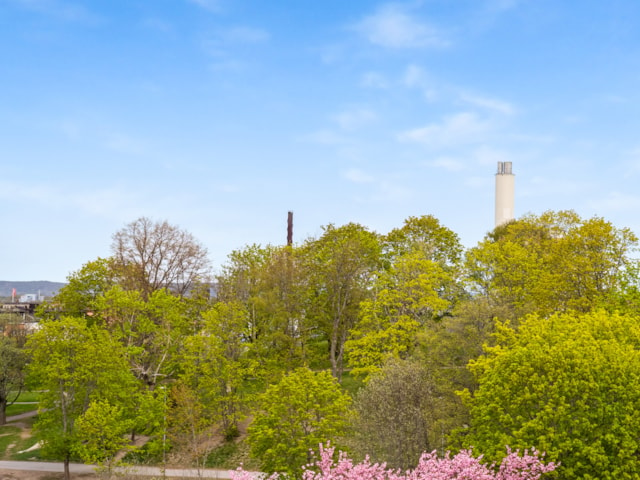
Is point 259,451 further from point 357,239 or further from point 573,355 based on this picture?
point 357,239

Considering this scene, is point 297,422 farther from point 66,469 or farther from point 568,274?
point 568,274

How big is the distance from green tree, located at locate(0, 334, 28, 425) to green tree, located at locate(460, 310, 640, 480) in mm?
47081

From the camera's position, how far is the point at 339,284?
57250 mm

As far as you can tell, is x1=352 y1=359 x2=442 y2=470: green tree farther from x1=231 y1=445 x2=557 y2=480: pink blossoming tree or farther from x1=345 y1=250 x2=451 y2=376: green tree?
x1=345 y1=250 x2=451 y2=376: green tree

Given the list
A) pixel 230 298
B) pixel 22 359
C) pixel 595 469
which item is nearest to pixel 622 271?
pixel 595 469

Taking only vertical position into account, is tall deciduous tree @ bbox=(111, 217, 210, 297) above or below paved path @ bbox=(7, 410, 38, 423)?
above

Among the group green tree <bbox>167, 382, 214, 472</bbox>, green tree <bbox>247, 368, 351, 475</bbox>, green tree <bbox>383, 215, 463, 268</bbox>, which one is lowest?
green tree <bbox>167, 382, 214, 472</bbox>

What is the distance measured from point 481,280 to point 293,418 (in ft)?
83.5

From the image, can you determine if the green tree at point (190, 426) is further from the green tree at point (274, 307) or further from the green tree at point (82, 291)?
the green tree at point (82, 291)

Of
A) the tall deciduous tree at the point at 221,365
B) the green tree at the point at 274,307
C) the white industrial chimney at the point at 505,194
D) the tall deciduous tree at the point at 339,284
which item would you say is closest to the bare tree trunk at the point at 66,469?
the tall deciduous tree at the point at 221,365

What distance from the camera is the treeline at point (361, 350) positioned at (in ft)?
92.6

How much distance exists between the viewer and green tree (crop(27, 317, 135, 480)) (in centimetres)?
4556

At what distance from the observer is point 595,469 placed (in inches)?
1027

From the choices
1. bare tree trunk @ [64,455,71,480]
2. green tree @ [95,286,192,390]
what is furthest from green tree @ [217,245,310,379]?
bare tree trunk @ [64,455,71,480]
